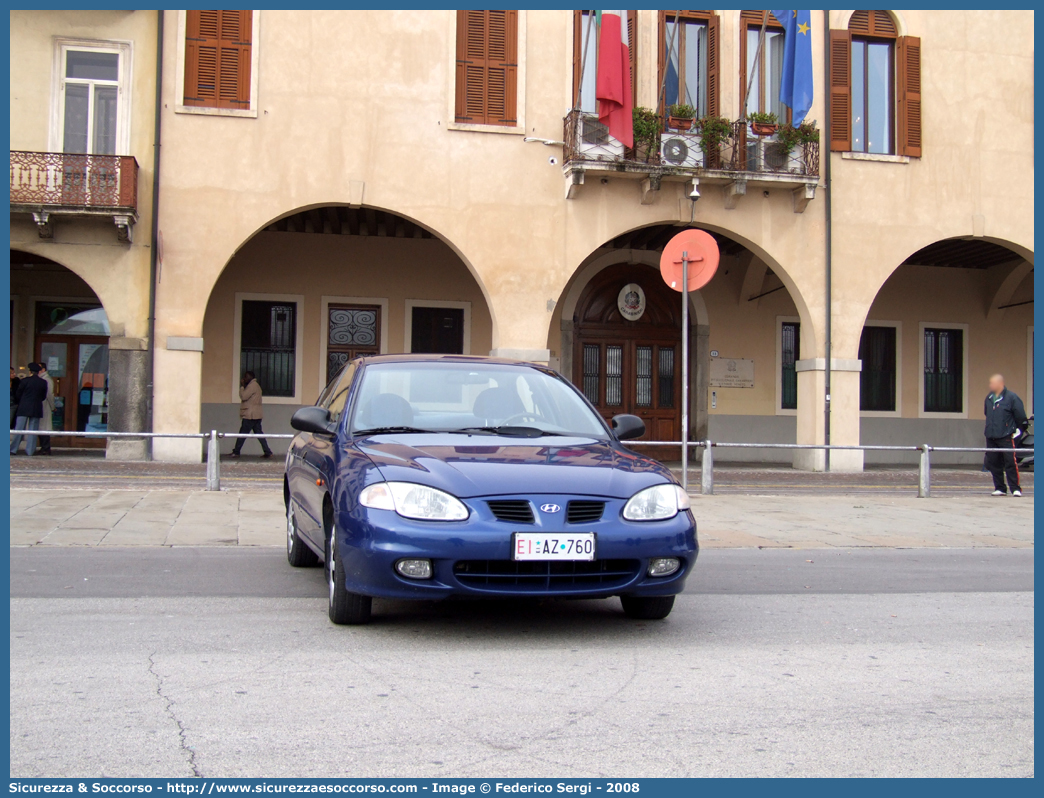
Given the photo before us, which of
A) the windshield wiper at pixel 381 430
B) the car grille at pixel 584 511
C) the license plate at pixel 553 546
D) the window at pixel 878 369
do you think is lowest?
the license plate at pixel 553 546

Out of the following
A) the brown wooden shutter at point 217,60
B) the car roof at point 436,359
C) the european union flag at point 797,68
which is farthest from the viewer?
the european union flag at point 797,68

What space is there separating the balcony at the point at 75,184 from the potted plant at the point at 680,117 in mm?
9160

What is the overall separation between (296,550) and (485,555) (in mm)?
3248

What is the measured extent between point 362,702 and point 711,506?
30.4 feet

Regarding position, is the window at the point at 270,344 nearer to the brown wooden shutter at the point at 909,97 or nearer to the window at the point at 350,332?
the window at the point at 350,332

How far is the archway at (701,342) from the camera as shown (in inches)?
868

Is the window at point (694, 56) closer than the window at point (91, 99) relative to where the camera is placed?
No

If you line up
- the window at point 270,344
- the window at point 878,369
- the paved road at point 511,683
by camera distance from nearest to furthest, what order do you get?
the paved road at point 511,683 < the window at point 270,344 < the window at point 878,369

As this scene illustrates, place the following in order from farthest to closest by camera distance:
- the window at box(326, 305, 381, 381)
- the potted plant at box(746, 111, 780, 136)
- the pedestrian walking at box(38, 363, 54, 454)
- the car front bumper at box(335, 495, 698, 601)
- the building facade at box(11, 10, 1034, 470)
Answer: the window at box(326, 305, 381, 381), the pedestrian walking at box(38, 363, 54, 454), the potted plant at box(746, 111, 780, 136), the building facade at box(11, 10, 1034, 470), the car front bumper at box(335, 495, 698, 601)

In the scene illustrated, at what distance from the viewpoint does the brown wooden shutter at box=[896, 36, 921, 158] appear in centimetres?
1977

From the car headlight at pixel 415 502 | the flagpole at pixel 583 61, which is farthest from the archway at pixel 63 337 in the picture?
the car headlight at pixel 415 502

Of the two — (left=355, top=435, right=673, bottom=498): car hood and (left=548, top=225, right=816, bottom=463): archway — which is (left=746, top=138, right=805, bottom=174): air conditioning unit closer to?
(left=548, top=225, right=816, bottom=463): archway

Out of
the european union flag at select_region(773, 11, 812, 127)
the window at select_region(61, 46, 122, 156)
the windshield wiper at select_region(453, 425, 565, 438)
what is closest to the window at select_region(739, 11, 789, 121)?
the european union flag at select_region(773, 11, 812, 127)

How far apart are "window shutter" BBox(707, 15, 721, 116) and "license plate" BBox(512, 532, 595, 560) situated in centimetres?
1511
